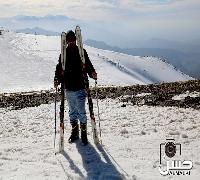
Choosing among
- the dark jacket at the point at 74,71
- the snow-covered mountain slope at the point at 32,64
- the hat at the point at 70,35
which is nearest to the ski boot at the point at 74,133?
the dark jacket at the point at 74,71

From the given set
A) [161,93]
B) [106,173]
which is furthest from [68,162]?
[161,93]

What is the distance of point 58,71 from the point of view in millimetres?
12133

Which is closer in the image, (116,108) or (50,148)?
(50,148)

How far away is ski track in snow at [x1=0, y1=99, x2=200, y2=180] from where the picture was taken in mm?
9539

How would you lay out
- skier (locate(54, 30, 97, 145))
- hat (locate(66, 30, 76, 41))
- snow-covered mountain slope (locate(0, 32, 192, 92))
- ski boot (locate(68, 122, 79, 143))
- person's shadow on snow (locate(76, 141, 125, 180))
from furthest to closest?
snow-covered mountain slope (locate(0, 32, 192, 92)), ski boot (locate(68, 122, 79, 143)), skier (locate(54, 30, 97, 145)), hat (locate(66, 30, 76, 41)), person's shadow on snow (locate(76, 141, 125, 180))

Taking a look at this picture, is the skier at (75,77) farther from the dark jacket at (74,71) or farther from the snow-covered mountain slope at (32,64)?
the snow-covered mountain slope at (32,64)

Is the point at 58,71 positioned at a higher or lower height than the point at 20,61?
higher

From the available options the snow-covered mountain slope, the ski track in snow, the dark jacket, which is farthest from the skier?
the snow-covered mountain slope

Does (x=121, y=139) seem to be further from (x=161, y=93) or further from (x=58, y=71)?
(x=161, y=93)

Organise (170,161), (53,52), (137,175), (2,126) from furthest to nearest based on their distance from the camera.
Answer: (53,52)
(2,126)
(170,161)
(137,175)

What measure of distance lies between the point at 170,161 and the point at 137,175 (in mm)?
1163

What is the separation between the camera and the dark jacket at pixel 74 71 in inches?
470

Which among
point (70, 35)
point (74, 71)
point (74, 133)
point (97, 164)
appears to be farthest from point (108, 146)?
point (70, 35)

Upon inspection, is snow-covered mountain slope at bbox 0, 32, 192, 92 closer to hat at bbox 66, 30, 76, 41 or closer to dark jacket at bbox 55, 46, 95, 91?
dark jacket at bbox 55, 46, 95, 91
